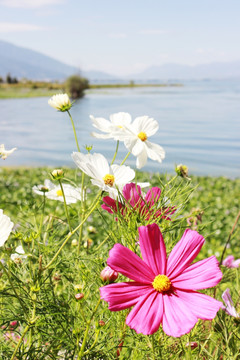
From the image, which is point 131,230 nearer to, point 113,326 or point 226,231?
point 113,326

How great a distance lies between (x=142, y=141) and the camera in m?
0.89

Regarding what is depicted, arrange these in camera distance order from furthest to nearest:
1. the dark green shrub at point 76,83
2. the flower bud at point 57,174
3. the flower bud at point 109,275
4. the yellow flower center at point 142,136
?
the dark green shrub at point 76,83 → the yellow flower center at point 142,136 → the flower bud at point 57,174 → the flower bud at point 109,275

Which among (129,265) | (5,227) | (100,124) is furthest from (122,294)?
(100,124)

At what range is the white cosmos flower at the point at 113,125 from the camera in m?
0.85

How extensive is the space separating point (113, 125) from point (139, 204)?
0.73 feet

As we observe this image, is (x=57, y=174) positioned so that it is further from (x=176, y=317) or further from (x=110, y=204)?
(x=176, y=317)

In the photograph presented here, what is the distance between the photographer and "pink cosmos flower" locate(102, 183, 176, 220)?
0.77m

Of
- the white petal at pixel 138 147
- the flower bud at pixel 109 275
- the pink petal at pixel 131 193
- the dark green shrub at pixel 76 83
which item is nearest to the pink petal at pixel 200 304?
the flower bud at pixel 109 275

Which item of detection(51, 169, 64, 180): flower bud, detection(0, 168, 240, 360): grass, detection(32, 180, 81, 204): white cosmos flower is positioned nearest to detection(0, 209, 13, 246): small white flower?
detection(0, 168, 240, 360): grass

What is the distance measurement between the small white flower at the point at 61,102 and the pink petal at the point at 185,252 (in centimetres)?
41

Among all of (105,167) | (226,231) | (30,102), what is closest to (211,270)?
(105,167)

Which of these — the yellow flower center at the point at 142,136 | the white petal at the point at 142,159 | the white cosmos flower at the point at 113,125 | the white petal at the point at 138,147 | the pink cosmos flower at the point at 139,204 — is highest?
the white cosmos flower at the point at 113,125

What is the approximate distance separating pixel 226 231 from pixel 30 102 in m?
41.8

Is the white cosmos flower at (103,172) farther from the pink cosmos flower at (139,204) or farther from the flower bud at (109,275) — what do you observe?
the flower bud at (109,275)
